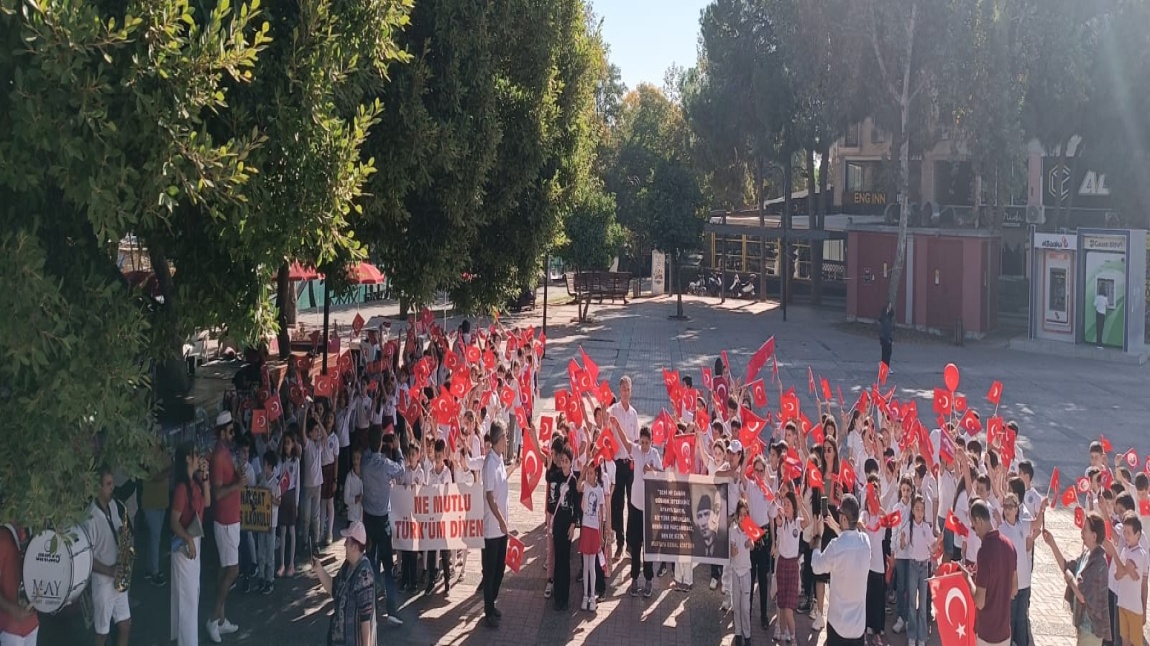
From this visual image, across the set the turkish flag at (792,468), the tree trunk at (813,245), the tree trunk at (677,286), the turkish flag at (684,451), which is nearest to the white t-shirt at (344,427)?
the turkish flag at (684,451)

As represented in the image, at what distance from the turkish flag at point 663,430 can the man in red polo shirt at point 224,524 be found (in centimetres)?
427

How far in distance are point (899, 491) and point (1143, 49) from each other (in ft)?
87.3

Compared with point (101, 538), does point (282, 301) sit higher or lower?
higher

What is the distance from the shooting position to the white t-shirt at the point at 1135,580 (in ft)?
26.6

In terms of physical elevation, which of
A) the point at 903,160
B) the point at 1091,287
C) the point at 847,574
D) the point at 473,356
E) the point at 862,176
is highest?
the point at 862,176

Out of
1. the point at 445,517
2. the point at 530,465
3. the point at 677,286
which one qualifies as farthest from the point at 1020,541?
the point at 677,286

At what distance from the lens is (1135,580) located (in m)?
8.12

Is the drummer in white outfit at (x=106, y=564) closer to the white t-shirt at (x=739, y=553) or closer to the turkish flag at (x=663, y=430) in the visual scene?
the white t-shirt at (x=739, y=553)

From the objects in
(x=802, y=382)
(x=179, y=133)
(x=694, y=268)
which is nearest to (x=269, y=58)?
(x=179, y=133)

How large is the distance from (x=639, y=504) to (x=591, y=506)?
89cm

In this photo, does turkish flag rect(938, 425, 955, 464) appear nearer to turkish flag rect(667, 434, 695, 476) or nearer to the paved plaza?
the paved plaza

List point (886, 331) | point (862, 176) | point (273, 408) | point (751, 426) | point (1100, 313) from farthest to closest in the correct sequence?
point (862, 176) → point (1100, 313) → point (886, 331) → point (273, 408) → point (751, 426)

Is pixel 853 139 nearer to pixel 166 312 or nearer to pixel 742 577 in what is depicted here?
pixel 742 577

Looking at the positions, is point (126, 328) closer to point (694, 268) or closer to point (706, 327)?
point (706, 327)
